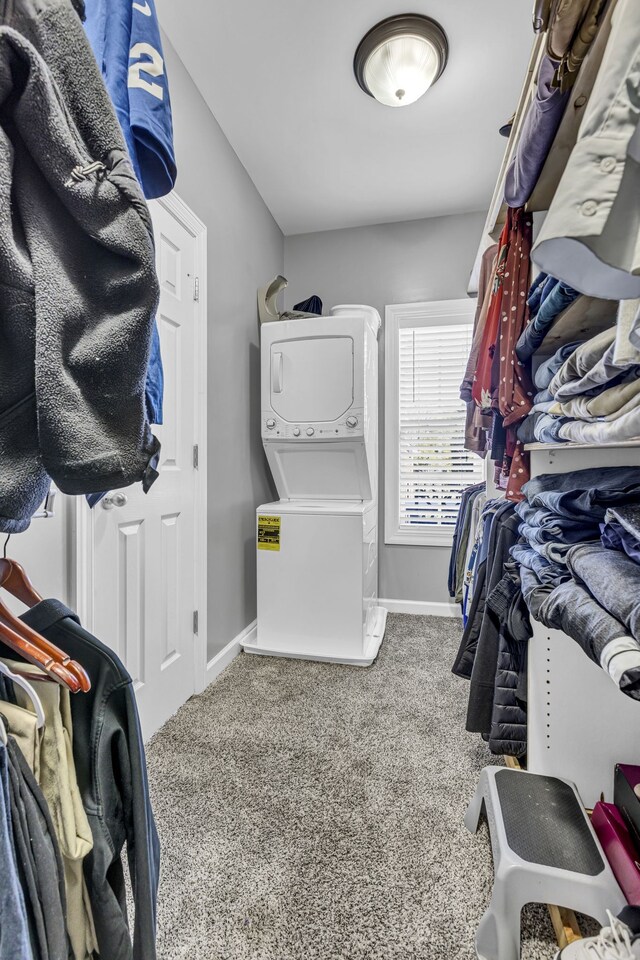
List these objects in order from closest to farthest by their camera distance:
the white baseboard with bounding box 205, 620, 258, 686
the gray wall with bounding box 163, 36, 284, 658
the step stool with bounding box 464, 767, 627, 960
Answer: the step stool with bounding box 464, 767, 627, 960, the gray wall with bounding box 163, 36, 284, 658, the white baseboard with bounding box 205, 620, 258, 686

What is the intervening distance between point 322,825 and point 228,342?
220cm

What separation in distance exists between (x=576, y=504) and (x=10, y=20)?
116 centimetres

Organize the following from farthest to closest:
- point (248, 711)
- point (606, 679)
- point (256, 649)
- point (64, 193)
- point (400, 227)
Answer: point (400, 227)
point (256, 649)
point (248, 711)
point (606, 679)
point (64, 193)

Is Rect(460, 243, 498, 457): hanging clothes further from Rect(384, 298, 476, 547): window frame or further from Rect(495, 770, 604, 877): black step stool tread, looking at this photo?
Rect(495, 770, 604, 877): black step stool tread

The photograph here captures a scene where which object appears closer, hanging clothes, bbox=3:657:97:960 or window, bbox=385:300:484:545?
hanging clothes, bbox=3:657:97:960

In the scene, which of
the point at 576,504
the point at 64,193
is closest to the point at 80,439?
the point at 64,193

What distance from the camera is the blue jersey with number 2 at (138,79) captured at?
72 cm

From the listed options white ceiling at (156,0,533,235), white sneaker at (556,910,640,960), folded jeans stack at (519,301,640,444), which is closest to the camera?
folded jeans stack at (519,301,640,444)

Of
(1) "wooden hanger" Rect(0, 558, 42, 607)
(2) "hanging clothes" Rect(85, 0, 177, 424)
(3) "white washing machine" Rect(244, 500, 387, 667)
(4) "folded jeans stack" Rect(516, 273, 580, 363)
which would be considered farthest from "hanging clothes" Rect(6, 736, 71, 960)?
(3) "white washing machine" Rect(244, 500, 387, 667)

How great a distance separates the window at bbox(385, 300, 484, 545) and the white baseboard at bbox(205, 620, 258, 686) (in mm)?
1193

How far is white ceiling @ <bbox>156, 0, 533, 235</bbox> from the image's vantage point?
5.76 feet

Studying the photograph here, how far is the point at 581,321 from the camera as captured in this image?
3.47ft

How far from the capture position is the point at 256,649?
102 inches

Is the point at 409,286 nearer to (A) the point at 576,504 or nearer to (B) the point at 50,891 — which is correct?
(A) the point at 576,504
